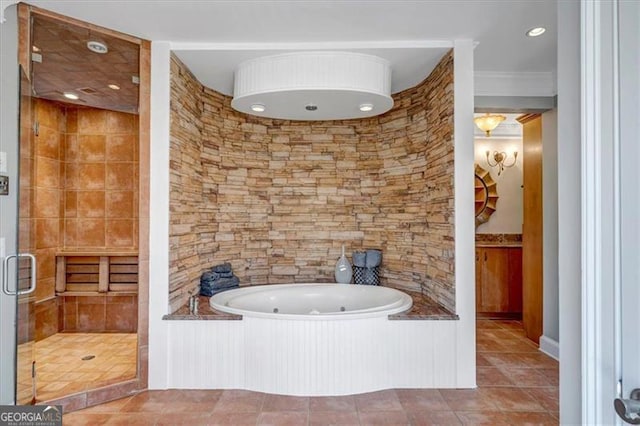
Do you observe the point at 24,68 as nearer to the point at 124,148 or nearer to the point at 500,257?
the point at 124,148

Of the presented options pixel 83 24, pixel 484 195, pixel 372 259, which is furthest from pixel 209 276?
pixel 484 195

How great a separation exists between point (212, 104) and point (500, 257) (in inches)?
153

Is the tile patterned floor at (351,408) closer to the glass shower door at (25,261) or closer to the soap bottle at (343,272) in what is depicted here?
the glass shower door at (25,261)

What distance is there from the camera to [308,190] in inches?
156

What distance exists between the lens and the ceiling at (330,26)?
2324 millimetres

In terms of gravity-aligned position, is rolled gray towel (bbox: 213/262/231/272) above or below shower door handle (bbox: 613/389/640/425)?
below

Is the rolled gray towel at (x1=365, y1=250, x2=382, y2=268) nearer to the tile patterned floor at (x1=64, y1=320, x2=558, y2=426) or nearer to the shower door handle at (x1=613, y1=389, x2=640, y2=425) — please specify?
the tile patterned floor at (x1=64, y1=320, x2=558, y2=426)

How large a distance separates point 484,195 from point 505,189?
0.30 metres

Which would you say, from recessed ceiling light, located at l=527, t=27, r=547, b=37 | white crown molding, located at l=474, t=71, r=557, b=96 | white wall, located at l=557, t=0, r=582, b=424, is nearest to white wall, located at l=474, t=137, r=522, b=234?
white crown molding, located at l=474, t=71, r=557, b=96

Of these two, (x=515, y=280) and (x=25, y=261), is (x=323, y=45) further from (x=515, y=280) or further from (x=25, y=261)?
(x=515, y=280)

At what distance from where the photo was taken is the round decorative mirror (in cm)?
488

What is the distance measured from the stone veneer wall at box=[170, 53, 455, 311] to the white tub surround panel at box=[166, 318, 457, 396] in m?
0.48

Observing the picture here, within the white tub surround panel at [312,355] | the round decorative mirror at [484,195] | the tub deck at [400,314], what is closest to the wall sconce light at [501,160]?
the round decorative mirror at [484,195]

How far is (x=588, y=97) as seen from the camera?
3.10ft
